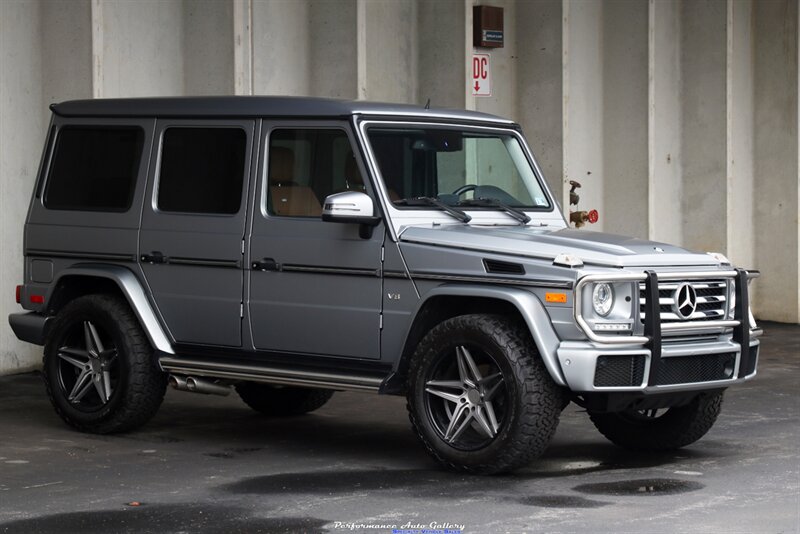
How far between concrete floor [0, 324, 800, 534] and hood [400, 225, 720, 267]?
3.85 ft

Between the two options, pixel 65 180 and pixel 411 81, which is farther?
pixel 411 81

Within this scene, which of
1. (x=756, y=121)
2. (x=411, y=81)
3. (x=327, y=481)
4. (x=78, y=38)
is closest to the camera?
(x=327, y=481)

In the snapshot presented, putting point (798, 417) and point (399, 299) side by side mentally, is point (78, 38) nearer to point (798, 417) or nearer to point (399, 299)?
point (399, 299)

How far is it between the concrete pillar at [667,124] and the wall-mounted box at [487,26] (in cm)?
263

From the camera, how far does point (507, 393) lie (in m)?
8.05

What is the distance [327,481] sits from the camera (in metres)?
8.09

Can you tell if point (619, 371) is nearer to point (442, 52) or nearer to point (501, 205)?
point (501, 205)

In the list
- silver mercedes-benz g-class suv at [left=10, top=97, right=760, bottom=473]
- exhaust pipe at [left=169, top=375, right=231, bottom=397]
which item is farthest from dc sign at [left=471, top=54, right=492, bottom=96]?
exhaust pipe at [left=169, top=375, right=231, bottom=397]

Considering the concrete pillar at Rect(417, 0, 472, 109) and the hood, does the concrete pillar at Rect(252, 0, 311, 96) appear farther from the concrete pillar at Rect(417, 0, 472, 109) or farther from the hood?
the hood

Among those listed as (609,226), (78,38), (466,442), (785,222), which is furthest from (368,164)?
(785,222)

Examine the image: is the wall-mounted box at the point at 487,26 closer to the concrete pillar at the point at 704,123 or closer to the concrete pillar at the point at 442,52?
the concrete pillar at the point at 442,52

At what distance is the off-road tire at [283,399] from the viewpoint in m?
10.8

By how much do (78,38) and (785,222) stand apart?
982 centimetres

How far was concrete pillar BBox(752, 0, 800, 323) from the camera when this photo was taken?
1894 cm
